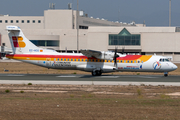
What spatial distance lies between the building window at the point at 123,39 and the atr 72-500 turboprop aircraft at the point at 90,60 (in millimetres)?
59697

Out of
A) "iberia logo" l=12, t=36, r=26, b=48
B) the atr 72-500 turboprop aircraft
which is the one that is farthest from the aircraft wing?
"iberia logo" l=12, t=36, r=26, b=48

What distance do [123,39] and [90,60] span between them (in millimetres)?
61281

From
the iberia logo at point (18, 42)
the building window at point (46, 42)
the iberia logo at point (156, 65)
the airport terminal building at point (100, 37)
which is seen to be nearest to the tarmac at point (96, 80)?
the iberia logo at point (156, 65)

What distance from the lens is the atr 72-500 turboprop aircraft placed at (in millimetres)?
37344

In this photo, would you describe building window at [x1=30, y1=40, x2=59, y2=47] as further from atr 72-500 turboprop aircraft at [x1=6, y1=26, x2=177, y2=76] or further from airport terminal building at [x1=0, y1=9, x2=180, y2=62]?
atr 72-500 turboprop aircraft at [x1=6, y1=26, x2=177, y2=76]

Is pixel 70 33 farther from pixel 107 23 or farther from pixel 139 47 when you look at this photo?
pixel 107 23

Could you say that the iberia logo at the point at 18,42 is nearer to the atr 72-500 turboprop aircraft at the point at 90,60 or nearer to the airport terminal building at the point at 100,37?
the atr 72-500 turboprop aircraft at the point at 90,60

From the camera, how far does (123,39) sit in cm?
9825

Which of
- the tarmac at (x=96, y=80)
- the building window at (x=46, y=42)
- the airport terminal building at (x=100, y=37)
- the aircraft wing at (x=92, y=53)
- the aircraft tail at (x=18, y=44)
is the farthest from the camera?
the building window at (x=46, y=42)

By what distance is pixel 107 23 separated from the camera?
491 ft

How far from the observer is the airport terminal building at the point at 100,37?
97.4 metres

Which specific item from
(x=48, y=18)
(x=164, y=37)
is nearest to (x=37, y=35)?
(x=48, y=18)

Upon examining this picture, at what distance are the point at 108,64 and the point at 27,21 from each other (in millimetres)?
97885

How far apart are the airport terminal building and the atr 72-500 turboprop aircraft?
54.4 m
